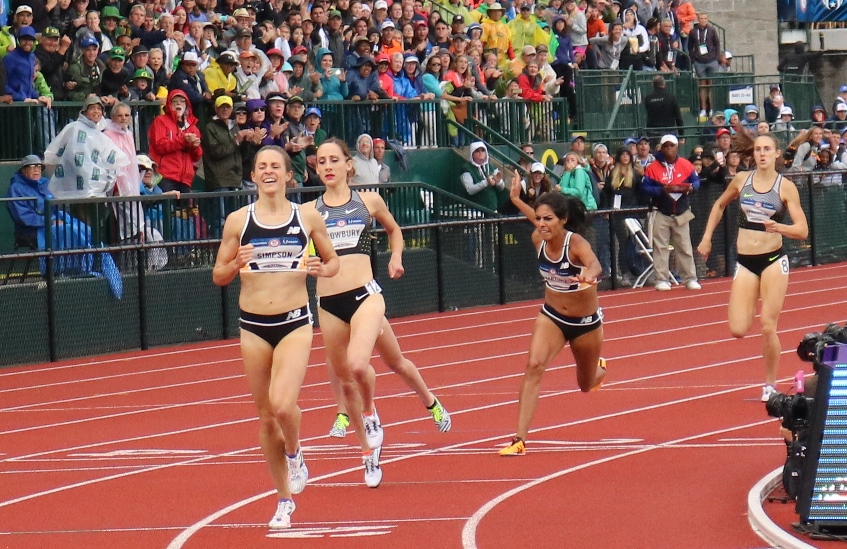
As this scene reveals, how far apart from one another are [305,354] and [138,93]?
11.8 meters

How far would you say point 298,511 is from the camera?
884 centimetres

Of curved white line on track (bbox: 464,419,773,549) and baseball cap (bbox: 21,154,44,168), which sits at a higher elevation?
Result: baseball cap (bbox: 21,154,44,168)

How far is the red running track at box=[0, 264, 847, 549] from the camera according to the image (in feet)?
26.9

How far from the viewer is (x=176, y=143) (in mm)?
18797

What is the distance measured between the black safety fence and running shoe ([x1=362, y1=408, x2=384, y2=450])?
28.3 ft

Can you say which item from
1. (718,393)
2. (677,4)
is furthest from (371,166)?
(677,4)

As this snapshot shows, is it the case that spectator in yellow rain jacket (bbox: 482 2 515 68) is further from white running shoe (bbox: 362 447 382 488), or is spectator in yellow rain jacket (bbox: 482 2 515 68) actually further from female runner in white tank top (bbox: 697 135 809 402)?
white running shoe (bbox: 362 447 382 488)

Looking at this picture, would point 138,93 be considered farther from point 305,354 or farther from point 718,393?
point 305,354

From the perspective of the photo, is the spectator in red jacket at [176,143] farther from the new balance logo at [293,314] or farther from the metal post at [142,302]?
the new balance logo at [293,314]

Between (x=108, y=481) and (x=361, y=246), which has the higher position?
(x=361, y=246)

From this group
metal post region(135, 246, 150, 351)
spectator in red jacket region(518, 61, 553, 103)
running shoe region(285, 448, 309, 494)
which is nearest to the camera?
running shoe region(285, 448, 309, 494)

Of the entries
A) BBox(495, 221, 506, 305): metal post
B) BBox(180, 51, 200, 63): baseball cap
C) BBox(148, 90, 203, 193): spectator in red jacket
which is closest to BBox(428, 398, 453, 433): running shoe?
BBox(148, 90, 203, 193): spectator in red jacket

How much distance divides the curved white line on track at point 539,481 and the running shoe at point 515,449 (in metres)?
0.53

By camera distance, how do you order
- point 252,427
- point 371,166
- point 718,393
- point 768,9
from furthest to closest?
1. point 768,9
2. point 371,166
3. point 718,393
4. point 252,427
